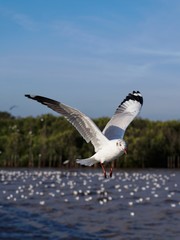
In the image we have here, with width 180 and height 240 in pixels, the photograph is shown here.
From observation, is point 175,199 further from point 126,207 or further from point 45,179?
point 45,179

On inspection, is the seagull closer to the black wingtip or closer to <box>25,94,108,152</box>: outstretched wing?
<box>25,94,108,152</box>: outstretched wing

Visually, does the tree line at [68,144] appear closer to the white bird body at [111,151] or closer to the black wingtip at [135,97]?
the black wingtip at [135,97]

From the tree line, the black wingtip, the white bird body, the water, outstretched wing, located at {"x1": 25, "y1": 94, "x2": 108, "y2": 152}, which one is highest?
the tree line

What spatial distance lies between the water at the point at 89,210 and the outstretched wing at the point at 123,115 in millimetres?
17597

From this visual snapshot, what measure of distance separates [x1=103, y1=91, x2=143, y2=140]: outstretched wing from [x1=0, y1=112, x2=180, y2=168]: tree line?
6770 cm

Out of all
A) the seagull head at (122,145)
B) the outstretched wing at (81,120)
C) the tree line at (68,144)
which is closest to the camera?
the seagull head at (122,145)

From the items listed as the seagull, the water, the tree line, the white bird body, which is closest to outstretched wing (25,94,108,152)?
the seagull

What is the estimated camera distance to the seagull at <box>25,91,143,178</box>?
6.42m

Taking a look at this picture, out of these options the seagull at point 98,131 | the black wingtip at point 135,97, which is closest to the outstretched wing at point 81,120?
the seagull at point 98,131

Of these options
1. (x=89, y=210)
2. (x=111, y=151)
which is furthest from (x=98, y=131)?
(x=89, y=210)

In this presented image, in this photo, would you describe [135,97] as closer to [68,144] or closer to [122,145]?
[122,145]

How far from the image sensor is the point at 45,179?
175 feet

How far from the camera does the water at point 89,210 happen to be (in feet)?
90.6

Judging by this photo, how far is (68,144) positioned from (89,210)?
150 feet
